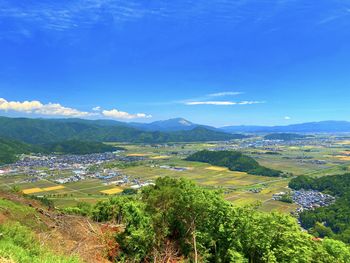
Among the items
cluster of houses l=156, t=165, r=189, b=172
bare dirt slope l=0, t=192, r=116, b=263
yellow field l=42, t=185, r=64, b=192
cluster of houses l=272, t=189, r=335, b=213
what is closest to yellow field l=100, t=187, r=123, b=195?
yellow field l=42, t=185, r=64, b=192

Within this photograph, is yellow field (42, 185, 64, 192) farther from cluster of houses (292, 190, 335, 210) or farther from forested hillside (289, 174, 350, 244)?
forested hillside (289, 174, 350, 244)

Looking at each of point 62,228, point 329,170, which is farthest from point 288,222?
point 329,170

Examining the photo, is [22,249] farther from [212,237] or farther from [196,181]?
[196,181]

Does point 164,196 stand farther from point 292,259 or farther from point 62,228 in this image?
point 292,259

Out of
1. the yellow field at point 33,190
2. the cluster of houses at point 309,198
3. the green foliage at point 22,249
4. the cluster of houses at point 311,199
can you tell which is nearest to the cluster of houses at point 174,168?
the cluster of houses at point 309,198

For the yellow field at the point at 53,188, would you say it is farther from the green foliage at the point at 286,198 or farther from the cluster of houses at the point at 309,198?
the green foliage at the point at 286,198

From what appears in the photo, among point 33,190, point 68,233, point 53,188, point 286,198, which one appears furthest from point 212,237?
point 53,188

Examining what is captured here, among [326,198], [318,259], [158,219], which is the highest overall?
[158,219]
